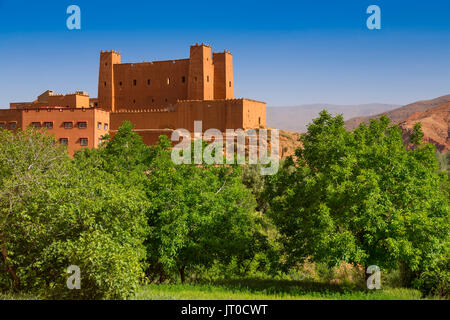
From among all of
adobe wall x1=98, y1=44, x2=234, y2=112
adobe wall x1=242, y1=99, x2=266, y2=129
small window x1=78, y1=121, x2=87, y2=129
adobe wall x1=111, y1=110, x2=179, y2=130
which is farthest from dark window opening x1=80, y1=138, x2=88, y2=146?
adobe wall x1=242, y1=99, x2=266, y2=129

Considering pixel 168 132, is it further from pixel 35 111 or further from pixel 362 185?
pixel 362 185

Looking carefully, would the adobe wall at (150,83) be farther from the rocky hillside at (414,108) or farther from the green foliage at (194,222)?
the rocky hillside at (414,108)

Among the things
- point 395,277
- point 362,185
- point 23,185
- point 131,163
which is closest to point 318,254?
point 362,185

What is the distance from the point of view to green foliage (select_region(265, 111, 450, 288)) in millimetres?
17438

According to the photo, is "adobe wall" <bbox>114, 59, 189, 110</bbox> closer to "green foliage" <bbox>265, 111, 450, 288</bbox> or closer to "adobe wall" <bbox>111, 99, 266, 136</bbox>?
"adobe wall" <bbox>111, 99, 266, 136</bbox>

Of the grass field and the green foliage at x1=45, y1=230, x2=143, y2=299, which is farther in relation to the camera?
the grass field

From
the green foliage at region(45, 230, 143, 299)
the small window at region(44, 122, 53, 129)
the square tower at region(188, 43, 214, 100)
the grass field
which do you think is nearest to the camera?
the green foliage at region(45, 230, 143, 299)

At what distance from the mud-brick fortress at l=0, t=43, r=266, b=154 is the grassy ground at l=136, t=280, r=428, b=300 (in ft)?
117

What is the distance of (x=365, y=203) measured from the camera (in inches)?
688

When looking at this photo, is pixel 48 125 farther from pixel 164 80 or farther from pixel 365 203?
pixel 365 203

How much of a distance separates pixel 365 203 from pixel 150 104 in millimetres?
51498

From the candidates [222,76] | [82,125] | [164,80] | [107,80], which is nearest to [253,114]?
[222,76]

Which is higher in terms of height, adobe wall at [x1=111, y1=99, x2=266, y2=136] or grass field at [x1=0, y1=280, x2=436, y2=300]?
adobe wall at [x1=111, y1=99, x2=266, y2=136]

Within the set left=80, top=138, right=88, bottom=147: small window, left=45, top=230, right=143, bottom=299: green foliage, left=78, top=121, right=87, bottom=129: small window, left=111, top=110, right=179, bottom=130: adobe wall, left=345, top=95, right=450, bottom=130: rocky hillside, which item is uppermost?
left=345, top=95, right=450, bottom=130: rocky hillside
